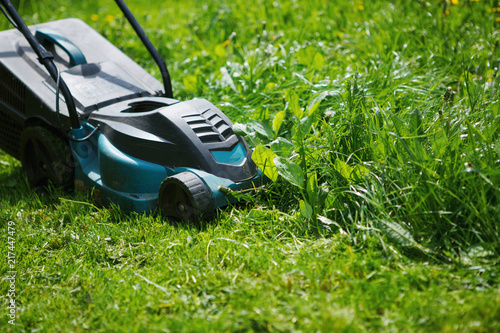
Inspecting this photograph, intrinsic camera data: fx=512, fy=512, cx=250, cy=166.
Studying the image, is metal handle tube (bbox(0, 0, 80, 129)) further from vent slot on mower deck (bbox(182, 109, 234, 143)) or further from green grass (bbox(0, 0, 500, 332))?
vent slot on mower deck (bbox(182, 109, 234, 143))

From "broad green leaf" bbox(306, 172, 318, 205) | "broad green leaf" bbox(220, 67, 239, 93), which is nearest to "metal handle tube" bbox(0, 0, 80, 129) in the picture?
"broad green leaf" bbox(220, 67, 239, 93)

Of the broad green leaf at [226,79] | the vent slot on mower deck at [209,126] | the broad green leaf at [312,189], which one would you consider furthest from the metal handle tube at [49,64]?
the broad green leaf at [312,189]

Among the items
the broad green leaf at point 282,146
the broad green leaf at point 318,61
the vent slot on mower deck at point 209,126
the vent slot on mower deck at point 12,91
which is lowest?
the broad green leaf at point 282,146

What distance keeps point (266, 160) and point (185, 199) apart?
38 cm

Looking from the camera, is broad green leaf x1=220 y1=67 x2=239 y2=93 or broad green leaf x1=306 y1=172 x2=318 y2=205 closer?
broad green leaf x1=306 y1=172 x2=318 y2=205

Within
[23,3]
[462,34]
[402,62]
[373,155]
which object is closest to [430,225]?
[373,155]

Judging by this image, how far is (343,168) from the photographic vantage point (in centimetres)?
207

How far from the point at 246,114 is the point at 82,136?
0.88 meters

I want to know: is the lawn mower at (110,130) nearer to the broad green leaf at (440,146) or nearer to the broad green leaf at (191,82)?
the broad green leaf at (191,82)

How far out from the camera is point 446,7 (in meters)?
3.56

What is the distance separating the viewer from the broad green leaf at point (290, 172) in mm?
2088

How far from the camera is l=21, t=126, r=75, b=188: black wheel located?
2.56 meters

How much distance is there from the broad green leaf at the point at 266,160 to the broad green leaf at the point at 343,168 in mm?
269

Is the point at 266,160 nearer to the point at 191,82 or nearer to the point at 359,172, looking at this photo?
the point at 359,172
